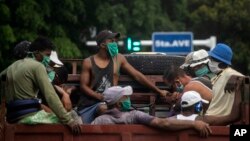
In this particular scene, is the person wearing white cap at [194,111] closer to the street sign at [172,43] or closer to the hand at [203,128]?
the hand at [203,128]

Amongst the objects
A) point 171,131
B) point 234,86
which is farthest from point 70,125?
point 234,86

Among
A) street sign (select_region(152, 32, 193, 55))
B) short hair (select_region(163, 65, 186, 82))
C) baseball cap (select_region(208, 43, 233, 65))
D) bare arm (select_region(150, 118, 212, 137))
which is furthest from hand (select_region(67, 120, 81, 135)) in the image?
street sign (select_region(152, 32, 193, 55))

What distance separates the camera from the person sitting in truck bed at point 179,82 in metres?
9.08

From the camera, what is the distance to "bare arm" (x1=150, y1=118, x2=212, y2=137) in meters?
7.90

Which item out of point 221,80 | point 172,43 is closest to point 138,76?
point 221,80

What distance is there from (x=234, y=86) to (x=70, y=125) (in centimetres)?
147

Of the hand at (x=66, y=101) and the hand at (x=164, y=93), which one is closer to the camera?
the hand at (x=66, y=101)

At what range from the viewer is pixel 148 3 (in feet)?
91.1

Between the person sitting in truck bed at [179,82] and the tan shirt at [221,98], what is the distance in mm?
123

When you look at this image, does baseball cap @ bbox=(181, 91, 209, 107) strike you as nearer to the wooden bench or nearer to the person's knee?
the person's knee

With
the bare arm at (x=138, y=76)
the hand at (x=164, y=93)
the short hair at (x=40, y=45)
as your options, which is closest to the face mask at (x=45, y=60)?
the short hair at (x=40, y=45)

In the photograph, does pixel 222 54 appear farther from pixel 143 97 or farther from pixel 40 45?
pixel 40 45

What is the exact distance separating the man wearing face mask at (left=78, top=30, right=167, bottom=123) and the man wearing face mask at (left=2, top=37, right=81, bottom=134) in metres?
0.94

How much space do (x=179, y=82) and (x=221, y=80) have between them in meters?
0.94
